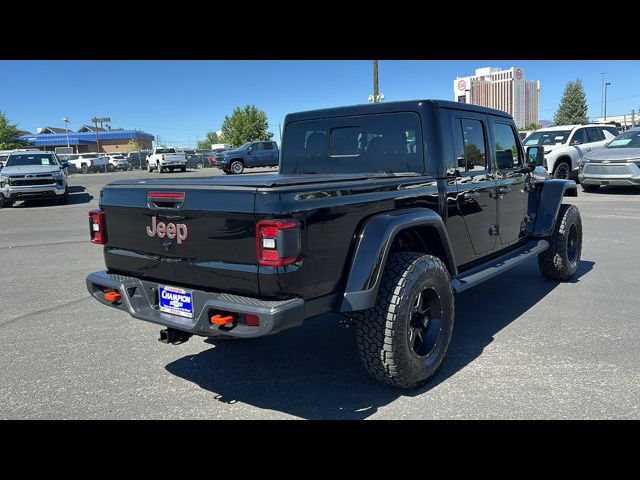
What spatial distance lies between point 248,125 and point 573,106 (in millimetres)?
43840

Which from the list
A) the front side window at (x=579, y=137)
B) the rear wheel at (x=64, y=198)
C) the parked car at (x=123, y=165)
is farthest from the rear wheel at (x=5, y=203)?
the parked car at (x=123, y=165)

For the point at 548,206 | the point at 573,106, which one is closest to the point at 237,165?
the point at 548,206

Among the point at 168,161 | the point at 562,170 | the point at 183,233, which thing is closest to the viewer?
the point at 183,233

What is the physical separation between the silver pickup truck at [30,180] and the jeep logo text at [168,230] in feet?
48.2

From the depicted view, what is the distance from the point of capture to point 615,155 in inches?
565

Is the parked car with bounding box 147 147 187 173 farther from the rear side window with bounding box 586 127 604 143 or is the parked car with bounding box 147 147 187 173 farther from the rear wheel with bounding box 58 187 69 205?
the rear side window with bounding box 586 127 604 143

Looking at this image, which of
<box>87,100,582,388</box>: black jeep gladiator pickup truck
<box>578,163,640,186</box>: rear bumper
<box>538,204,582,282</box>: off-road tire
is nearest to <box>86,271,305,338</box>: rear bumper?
<box>87,100,582,388</box>: black jeep gladiator pickup truck

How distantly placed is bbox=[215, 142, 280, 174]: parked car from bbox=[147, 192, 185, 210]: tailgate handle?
1055 inches

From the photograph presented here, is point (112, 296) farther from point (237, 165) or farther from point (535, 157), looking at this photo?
point (237, 165)

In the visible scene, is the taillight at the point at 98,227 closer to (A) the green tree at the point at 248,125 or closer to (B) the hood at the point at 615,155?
(B) the hood at the point at 615,155

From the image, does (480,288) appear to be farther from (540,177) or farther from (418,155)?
(418,155)

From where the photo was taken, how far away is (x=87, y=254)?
8.49m
